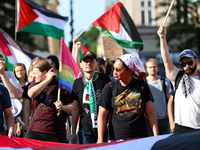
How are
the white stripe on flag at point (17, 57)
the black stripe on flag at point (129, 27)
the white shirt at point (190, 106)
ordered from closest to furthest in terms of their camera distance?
the white shirt at point (190, 106) → the white stripe on flag at point (17, 57) → the black stripe on flag at point (129, 27)

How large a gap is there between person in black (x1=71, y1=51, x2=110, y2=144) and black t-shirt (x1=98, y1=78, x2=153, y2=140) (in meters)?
0.67

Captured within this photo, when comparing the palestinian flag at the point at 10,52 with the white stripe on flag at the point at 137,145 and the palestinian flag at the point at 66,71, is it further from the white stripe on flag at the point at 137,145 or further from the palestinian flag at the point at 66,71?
the white stripe on flag at the point at 137,145

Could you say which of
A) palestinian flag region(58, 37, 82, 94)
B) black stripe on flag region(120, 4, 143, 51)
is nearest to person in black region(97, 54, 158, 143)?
palestinian flag region(58, 37, 82, 94)

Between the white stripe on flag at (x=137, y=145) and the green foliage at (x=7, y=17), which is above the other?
the green foliage at (x=7, y=17)

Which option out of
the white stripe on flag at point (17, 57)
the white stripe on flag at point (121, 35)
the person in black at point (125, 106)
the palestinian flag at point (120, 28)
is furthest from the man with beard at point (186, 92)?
the white stripe on flag at point (17, 57)

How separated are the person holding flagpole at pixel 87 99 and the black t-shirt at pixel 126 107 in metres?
0.67

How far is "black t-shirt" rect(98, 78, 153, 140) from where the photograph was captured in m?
3.89

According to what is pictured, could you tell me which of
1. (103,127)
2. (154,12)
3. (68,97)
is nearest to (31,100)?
(68,97)

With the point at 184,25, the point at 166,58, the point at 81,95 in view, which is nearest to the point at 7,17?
the point at 184,25

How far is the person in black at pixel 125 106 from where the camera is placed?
12.8ft

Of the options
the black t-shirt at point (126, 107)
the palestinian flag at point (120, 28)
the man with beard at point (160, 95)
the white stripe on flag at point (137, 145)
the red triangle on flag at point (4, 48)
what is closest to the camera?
the white stripe on flag at point (137, 145)

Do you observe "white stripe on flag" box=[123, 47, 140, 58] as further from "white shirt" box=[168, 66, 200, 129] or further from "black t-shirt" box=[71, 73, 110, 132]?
"white shirt" box=[168, 66, 200, 129]

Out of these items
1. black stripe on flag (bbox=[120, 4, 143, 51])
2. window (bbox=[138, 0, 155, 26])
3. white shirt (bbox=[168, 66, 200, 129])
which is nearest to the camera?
white shirt (bbox=[168, 66, 200, 129])

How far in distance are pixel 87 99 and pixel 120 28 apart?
322 centimetres
